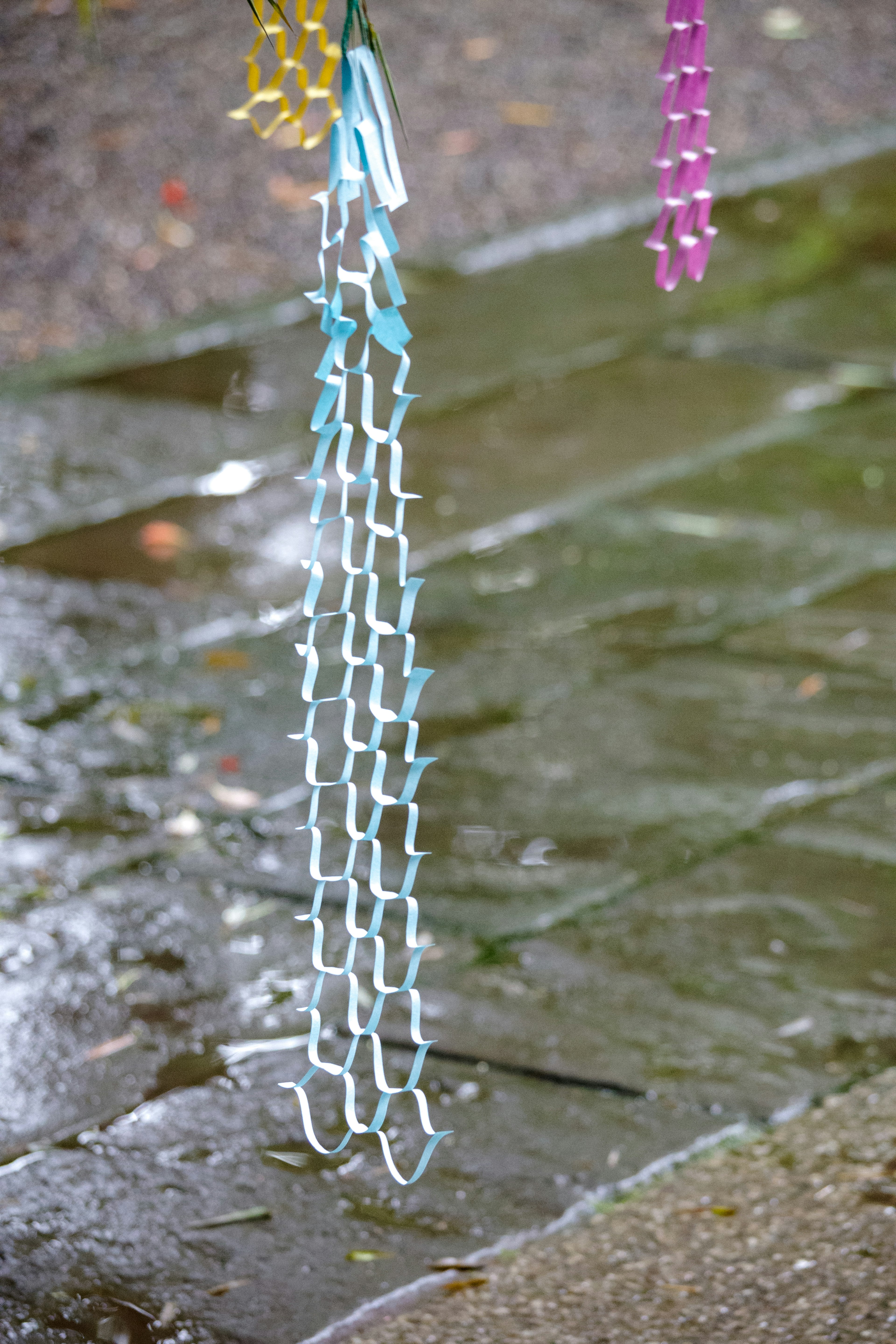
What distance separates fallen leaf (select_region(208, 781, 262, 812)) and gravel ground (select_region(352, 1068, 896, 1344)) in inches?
52.3

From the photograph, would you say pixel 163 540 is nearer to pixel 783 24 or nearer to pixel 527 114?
pixel 527 114

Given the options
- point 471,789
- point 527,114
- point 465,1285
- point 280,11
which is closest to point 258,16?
point 280,11

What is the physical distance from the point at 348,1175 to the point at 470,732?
1.37 m

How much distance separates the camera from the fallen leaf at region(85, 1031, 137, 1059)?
270cm

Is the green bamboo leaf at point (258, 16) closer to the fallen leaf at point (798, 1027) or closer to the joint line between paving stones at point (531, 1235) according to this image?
the joint line between paving stones at point (531, 1235)

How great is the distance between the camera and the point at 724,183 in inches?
284

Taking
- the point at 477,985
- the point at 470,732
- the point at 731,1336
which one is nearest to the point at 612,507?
the point at 470,732

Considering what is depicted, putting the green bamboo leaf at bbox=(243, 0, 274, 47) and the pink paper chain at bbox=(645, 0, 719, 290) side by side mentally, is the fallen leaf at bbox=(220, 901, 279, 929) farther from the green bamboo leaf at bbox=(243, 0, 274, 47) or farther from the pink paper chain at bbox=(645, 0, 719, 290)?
the green bamboo leaf at bbox=(243, 0, 274, 47)

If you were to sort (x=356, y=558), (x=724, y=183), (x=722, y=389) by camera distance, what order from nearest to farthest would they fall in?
(x=356, y=558), (x=722, y=389), (x=724, y=183)

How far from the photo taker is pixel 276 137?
6891mm

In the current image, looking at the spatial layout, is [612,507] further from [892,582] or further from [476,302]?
[476,302]

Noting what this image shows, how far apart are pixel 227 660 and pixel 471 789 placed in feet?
2.66

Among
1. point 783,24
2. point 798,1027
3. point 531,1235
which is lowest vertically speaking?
point 783,24

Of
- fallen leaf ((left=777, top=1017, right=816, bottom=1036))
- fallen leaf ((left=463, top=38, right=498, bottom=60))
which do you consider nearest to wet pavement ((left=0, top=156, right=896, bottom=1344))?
fallen leaf ((left=777, top=1017, right=816, bottom=1036))
